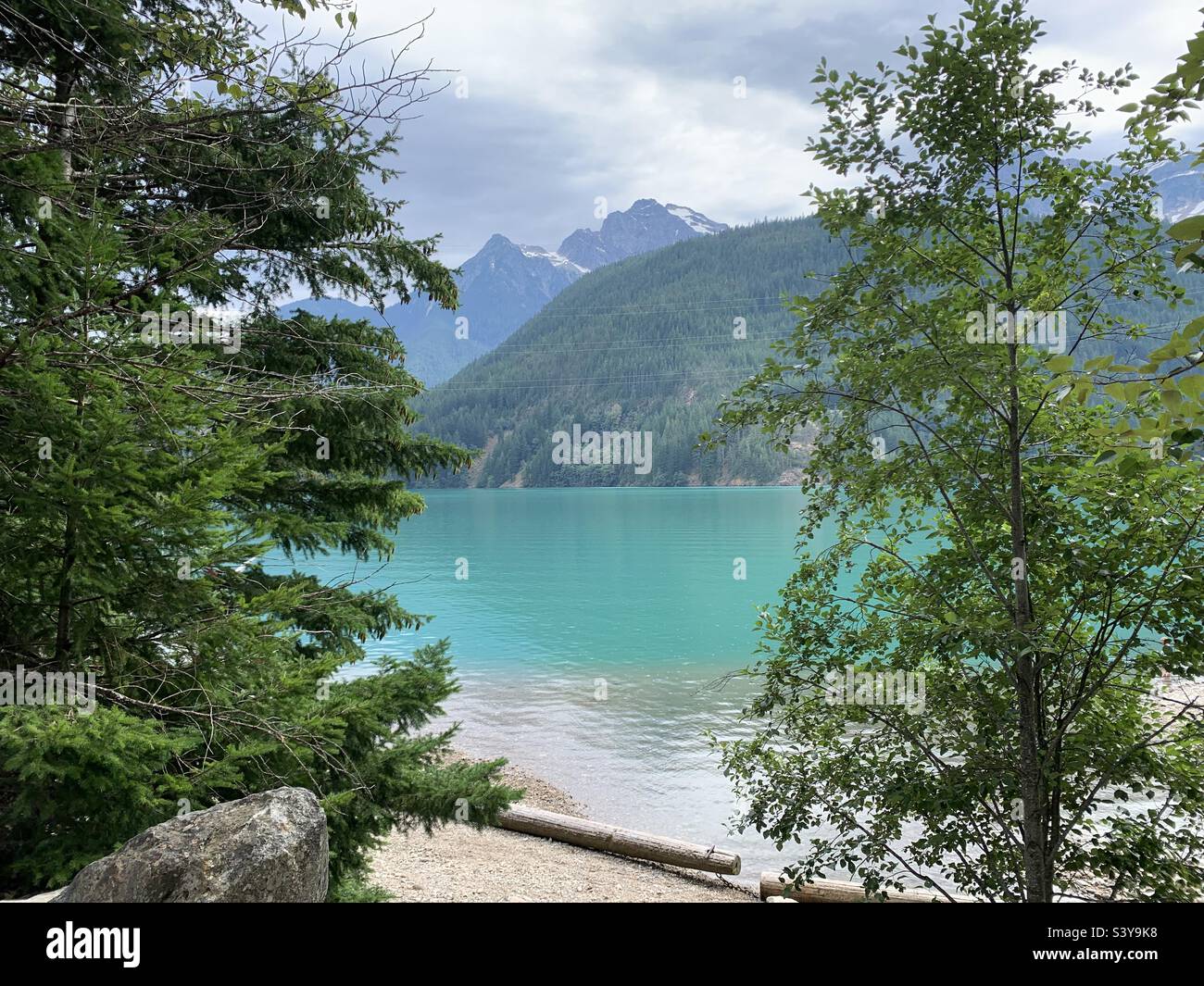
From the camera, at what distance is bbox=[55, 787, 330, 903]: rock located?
297 cm

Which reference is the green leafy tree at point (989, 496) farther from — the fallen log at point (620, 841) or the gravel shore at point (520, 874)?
the fallen log at point (620, 841)

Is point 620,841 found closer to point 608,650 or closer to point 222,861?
point 222,861

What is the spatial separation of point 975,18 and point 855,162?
949mm

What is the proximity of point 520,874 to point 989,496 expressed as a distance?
25.9ft

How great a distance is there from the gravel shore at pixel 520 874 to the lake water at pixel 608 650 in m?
1.36

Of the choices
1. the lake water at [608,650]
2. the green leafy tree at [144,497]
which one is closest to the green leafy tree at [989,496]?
the lake water at [608,650]

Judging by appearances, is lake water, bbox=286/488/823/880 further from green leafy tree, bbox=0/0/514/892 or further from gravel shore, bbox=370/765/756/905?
green leafy tree, bbox=0/0/514/892

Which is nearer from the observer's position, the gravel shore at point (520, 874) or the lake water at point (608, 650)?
the gravel shore at point (520, 874)

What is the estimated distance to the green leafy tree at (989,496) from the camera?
4.31 m

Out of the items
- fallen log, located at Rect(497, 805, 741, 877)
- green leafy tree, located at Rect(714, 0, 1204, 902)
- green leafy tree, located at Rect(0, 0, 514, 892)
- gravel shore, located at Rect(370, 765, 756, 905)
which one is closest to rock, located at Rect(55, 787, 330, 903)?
green leafy tree, located at Rect(0, 0, 514, 892)

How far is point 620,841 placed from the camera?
11.0 meters

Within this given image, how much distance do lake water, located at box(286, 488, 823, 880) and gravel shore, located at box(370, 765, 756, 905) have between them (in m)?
1.36
